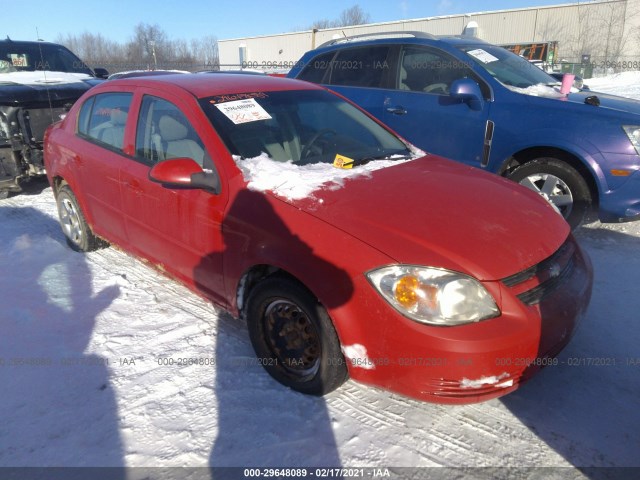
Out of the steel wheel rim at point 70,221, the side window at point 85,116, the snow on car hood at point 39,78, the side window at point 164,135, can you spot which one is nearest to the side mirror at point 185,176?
the side window at point 164,135

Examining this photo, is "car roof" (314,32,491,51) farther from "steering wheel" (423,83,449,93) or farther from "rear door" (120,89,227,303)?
"rear door" (120,89,227,303)

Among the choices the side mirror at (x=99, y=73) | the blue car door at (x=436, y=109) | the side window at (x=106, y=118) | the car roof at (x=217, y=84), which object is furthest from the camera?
the side mirror at (x=99, y=73)

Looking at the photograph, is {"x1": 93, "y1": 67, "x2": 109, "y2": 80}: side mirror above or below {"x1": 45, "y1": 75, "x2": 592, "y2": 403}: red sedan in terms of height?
above

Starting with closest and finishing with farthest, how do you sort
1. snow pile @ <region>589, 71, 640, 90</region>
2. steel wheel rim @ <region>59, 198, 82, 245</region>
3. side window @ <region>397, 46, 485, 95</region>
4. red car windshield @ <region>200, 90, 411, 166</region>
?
1. red car windshield @ <region>200, 90, 411, 166</region>
2. steel wheel rim @ <region>59, 198, 82, 245</region>
3. side window @ <region>397, 46, 485, 95</region>
4. snow pile @ <region>589, 71, 640, 90</region>

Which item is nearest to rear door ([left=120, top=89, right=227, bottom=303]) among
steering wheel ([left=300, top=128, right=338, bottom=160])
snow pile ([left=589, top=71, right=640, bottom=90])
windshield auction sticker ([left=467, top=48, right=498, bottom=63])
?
steering wheel ([left=300, top=128, right=338, bottom=160])

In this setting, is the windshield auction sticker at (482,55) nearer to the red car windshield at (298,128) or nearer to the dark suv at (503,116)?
the dark suv at (503,116)

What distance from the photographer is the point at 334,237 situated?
212cm

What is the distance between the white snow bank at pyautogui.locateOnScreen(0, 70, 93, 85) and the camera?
6.20m

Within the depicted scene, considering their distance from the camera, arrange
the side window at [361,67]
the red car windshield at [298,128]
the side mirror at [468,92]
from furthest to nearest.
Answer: the side window at [361,67] < the side mirror at [468,92] < the red car windshield at [298,128]

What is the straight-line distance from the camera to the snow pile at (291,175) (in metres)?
2.44

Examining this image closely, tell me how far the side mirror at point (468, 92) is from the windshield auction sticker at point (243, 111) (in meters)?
2.24

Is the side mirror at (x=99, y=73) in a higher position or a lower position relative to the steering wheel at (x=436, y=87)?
higher

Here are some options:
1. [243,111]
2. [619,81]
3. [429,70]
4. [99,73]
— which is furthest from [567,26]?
[243,111]

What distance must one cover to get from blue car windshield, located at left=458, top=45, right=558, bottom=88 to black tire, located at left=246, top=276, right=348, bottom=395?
3471mm
